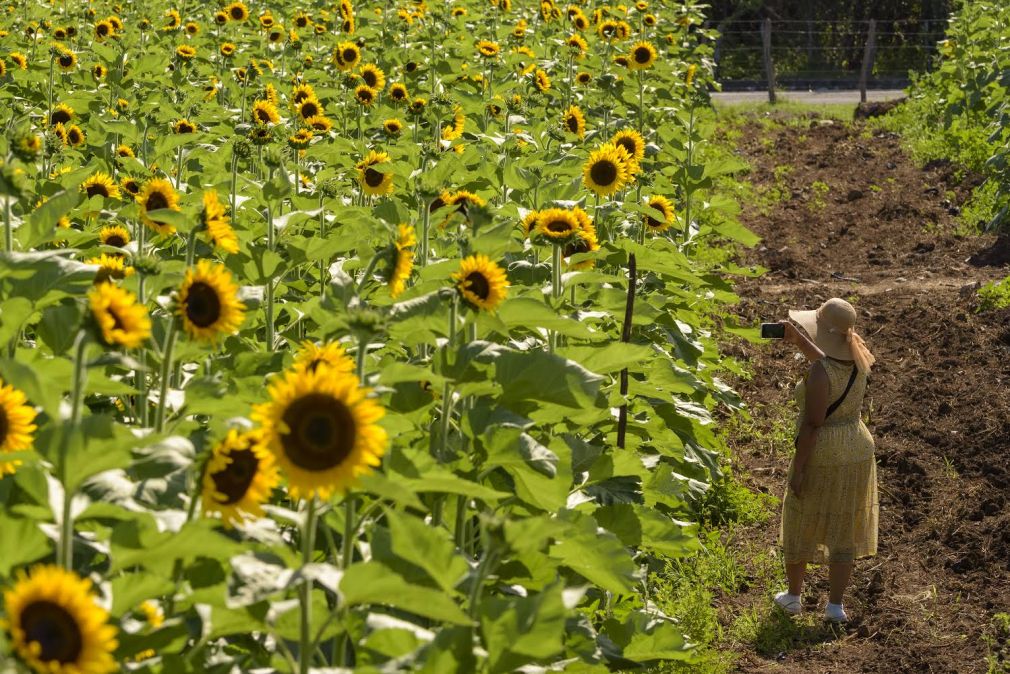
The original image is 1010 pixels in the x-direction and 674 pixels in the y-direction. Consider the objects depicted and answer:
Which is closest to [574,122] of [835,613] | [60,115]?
[60,115]

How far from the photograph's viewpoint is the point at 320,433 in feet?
6.70

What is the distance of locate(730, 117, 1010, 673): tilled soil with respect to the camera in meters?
5.54

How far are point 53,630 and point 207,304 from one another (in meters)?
0.95

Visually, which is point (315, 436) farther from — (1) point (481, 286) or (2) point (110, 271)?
(2) point (110, 271)

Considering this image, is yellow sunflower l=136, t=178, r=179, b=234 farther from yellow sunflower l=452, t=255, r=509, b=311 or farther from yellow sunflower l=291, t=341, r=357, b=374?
yellow sunflower l=291, t=341, r=357, b=374

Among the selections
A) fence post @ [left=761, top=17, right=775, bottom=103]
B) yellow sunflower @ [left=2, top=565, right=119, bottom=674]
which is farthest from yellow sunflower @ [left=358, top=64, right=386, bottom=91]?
fence post @ [left=761, top=17, right=775, bottom=103]

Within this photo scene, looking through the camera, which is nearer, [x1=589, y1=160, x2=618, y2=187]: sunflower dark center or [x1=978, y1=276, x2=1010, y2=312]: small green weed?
[x1=589, y1=160, x2=618, y2=187]: sunflower dark center

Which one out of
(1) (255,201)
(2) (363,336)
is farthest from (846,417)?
(2) (363,336)

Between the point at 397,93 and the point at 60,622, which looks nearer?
the point at 60,622

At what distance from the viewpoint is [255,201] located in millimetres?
4910

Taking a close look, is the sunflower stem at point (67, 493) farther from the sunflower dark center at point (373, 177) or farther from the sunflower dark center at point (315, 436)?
the sunflower dark center at point (373, 177)

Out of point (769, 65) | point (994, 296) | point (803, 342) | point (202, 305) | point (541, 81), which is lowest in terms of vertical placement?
point (994, 296)

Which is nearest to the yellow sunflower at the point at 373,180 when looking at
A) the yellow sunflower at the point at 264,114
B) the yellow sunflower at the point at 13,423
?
the yellow sunflower at the point at 264,114

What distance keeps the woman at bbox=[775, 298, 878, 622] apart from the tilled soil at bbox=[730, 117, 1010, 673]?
0.73 ft
